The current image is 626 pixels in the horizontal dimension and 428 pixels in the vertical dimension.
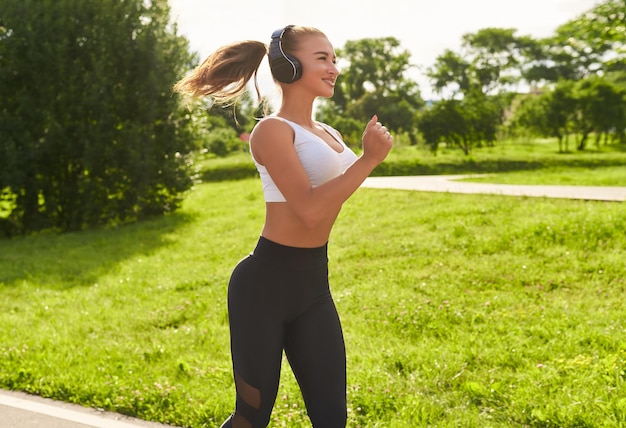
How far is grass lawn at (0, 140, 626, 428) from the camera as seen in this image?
4609mm

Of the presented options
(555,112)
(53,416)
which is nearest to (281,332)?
(53,416)

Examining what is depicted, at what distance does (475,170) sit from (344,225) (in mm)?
13725

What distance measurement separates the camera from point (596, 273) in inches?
296

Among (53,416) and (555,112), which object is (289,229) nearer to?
(53,416)

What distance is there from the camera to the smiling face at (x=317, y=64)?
8.86ft

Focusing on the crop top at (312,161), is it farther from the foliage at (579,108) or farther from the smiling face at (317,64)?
the foliage at (579,108)

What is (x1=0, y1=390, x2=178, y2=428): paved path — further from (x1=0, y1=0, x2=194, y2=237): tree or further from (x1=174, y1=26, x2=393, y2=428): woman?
(x1=0, y1=0, x2=194, y2=237): tree

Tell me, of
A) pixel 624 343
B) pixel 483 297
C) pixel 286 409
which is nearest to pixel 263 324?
pixel 286 409

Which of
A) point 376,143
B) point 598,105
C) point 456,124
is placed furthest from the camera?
point 598,105

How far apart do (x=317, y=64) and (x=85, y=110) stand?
1199 centimetres

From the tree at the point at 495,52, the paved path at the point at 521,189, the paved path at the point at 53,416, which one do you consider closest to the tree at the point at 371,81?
the tree at the point at 495,52

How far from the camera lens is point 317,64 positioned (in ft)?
8.89

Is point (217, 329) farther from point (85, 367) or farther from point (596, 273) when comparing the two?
point (596, 273)

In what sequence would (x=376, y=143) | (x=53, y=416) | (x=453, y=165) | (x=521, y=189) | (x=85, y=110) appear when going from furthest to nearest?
(x=453, y=165) < (x=85, y=110) < (x=521, y=189) < (x=53, y=416) < (x=376, y=143)
